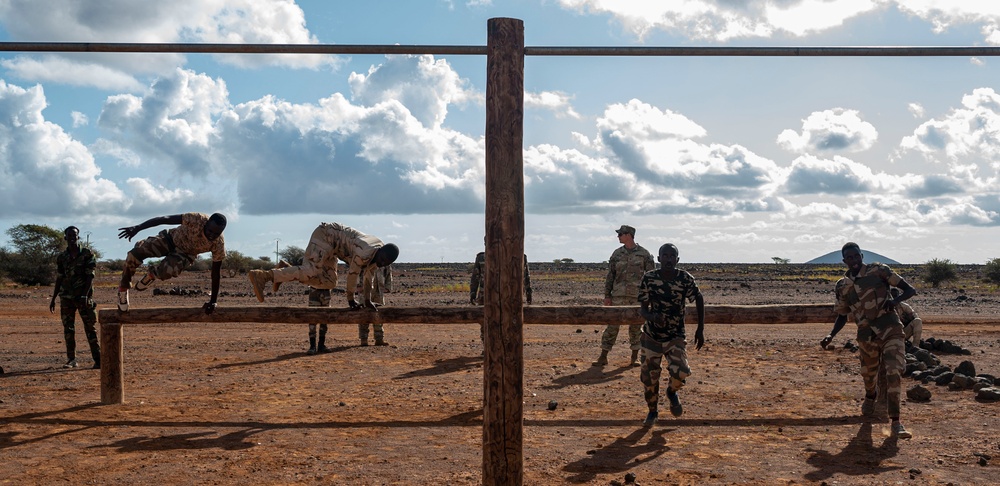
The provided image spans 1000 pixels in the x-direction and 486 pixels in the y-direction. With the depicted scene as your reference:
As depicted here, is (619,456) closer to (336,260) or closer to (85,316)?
(336,260)

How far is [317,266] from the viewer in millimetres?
10711

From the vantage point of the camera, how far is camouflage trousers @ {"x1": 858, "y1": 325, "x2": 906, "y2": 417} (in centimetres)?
847

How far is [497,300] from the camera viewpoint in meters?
5.61

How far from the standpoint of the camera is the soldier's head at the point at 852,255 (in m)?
8.79

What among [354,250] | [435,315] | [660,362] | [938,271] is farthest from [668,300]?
[938,271]

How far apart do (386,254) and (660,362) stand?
3.24 m

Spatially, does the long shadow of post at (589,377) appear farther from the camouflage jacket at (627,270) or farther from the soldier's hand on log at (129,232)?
the soldier's hand on log at (129,232)

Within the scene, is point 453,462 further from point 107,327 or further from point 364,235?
point 107,327

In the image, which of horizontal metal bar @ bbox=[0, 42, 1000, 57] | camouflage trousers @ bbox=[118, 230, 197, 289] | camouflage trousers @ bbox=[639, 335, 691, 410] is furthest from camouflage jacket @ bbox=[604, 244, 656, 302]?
horizontal metal bar @ bbox=[0, 42, 1000, 57]

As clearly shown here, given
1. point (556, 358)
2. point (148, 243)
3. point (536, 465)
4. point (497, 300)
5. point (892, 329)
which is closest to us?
point (497, 300)

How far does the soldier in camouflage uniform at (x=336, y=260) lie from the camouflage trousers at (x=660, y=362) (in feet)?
9.77

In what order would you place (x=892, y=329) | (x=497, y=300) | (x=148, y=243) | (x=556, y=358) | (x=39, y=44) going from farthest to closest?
(x=556, y=358) → (x=148, y=243) → (x=892, y=329) → (x=39, y=44) → (x=497, y=300)

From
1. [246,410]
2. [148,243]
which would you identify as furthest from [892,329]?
[148,243]

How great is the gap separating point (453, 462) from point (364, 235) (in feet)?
11.6
